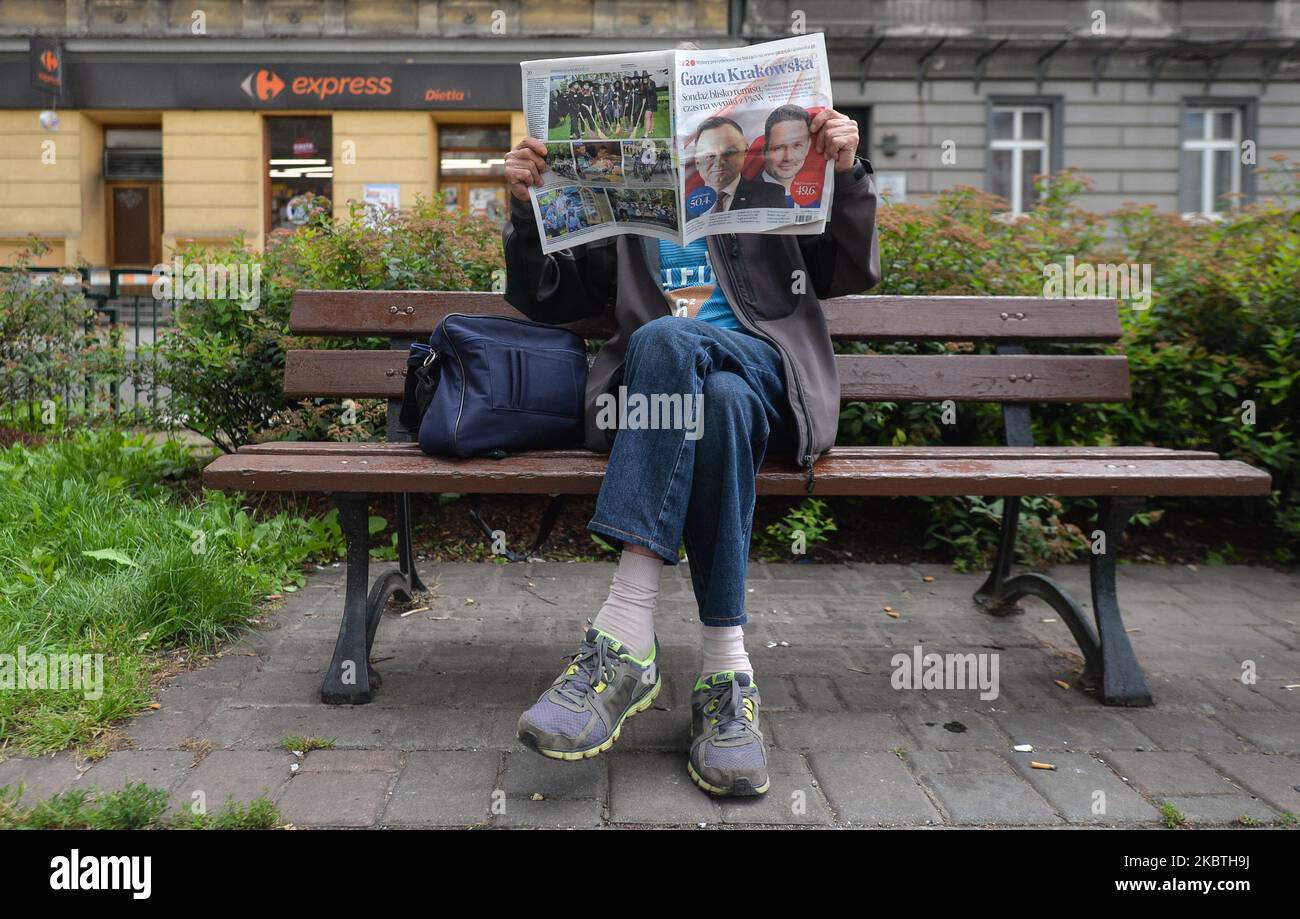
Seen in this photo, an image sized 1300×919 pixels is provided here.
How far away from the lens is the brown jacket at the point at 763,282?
268 centimetres

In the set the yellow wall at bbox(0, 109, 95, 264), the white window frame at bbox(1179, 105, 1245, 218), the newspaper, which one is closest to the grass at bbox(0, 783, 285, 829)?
the newspaper

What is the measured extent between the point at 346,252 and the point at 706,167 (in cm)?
247

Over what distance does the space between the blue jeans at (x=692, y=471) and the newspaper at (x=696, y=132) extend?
341 millimetres

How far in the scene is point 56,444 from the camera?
15.7 feet

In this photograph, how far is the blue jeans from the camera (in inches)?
91.8

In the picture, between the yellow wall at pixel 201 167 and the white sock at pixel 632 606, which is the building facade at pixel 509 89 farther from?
the white sock at pixel 632 606

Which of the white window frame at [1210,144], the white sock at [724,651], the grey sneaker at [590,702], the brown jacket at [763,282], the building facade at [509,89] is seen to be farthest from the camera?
the white window frame at [1210,144]

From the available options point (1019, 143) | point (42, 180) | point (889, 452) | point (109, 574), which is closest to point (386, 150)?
point (42, 180)

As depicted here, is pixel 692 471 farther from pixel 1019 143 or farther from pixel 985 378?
A: pixel 1019 143

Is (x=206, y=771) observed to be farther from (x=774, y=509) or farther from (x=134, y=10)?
A: (x=134, y=10)

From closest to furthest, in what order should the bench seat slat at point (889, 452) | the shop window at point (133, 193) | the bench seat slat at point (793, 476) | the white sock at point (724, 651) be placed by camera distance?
the white sock at point (724, 651), the bench seat slat at point (793, 476), the bench seat slat at point (889, 452), the shop window at point (133, 193)

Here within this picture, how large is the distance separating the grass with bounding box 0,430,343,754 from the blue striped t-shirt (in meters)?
1.78

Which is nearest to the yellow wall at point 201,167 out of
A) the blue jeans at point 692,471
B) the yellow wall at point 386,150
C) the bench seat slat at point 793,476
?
the yellow wall at point 386,150

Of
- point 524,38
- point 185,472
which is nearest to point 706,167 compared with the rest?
point 185,472
